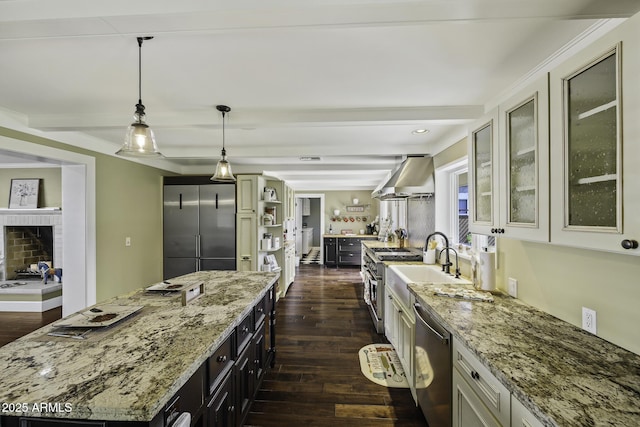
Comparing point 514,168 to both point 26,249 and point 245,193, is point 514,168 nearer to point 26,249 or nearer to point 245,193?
point 245,193

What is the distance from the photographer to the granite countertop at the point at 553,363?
0.84 m

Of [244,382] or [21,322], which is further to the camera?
[21,322]

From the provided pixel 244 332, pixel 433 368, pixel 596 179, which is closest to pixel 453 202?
pixel 433 368

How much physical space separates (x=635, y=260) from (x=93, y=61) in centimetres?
288

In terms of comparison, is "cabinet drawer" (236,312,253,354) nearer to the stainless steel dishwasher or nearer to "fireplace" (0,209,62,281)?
the stainless steel dishwasher

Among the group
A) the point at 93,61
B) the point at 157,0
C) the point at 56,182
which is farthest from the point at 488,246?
the point at 56,182

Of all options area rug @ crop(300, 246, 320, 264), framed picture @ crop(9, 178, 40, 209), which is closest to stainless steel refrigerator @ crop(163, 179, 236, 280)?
framed picture @ crop(9, 178, 40, 209)

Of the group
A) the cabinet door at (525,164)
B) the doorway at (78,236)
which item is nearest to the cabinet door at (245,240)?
the doorway at (78,236)

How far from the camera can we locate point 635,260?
46.1 inches

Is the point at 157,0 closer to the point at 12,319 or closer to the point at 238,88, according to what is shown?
the point at 238,88

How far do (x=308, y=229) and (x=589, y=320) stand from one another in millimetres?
9141

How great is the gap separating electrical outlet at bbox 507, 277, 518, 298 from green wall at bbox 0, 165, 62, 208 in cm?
604

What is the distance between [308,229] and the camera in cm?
1034

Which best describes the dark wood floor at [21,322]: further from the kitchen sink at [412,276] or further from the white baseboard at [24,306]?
the kitchen sink at [412,276]
